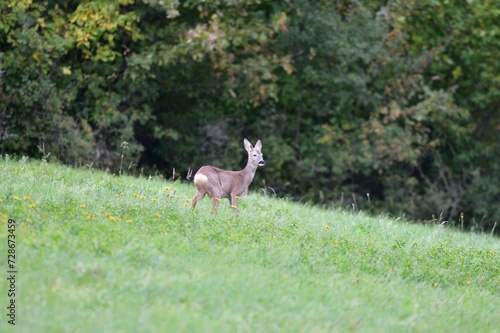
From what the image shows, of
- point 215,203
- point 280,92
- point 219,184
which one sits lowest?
point 215,203

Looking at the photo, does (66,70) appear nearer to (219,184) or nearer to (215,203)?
(219,184)

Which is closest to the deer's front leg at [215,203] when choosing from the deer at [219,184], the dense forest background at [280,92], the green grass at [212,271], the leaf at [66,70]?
the deer at [219,184]

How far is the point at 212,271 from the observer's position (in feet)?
27.4

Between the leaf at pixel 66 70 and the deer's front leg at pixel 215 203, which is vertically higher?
the leaf at pixel 66 70

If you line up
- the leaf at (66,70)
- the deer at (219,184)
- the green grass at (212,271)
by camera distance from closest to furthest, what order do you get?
the green grass at (212,271)
the deer at (219,184)
the leaf at (66,70)

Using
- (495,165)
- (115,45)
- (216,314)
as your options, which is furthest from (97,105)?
(216,314)

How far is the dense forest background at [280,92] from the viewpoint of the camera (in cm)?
1861

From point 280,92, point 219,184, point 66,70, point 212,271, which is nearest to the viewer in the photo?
point 212,271

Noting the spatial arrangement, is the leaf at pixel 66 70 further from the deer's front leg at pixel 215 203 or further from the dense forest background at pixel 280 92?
the deer's front leg at pixel 215 203

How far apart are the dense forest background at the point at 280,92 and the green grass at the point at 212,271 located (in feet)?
23.8

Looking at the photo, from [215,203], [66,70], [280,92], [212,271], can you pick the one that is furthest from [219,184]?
[280,92]

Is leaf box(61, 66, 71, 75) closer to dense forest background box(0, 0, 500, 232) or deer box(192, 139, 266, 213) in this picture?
dense forest background box(0, 0, 500, 232)

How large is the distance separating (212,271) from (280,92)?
14.3 meters

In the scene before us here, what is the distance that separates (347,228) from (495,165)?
13.1 meters
